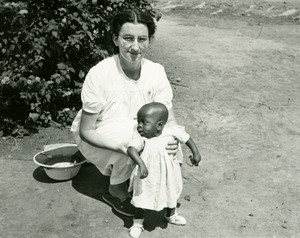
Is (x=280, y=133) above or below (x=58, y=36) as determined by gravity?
below

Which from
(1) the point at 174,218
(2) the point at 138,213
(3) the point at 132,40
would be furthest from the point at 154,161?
(3) the point at 132,40

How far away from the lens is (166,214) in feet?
12.3

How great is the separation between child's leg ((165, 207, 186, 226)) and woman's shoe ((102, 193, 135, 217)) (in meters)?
0.31

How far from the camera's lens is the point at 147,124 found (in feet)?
11.1

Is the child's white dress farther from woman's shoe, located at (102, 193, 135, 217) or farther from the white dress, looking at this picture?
woman's shoe, located at (102, 193, 135, 217)

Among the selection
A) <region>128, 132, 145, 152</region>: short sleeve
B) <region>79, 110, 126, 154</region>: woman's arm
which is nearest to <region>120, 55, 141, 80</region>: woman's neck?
<region>79, 110, 126, 154</region>: woman's arm

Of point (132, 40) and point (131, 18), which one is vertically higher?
point (131, 18)

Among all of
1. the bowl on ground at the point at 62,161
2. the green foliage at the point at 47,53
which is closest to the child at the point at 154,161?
the bowl on ground at the point at 62,161

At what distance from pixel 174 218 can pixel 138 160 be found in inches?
28.6

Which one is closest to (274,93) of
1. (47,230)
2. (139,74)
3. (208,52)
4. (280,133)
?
(280,133)

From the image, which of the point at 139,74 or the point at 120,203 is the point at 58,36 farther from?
the point at 120,203

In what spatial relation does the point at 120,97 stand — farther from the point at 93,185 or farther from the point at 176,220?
the point at 176,220

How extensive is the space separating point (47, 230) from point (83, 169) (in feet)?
3.49

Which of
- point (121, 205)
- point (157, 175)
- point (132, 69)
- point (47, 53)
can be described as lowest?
point (121, 205)
